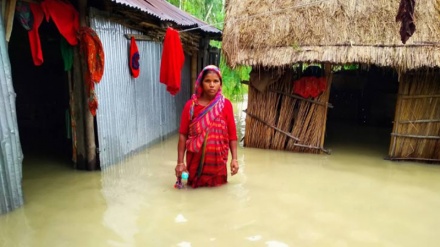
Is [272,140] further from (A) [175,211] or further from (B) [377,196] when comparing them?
(A) [175,211]

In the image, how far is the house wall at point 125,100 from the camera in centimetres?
526

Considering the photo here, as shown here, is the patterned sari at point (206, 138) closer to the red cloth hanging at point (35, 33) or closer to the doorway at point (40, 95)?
the red cloth hanging at point (35, 33)

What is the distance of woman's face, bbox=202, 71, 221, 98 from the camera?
4.10 metres

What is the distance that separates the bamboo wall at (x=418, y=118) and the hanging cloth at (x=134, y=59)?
4937 millimetres

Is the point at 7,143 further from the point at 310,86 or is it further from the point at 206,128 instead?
the point at 310,86

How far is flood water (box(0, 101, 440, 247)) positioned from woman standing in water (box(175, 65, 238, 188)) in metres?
0.43

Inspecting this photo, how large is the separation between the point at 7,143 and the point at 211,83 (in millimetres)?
2309

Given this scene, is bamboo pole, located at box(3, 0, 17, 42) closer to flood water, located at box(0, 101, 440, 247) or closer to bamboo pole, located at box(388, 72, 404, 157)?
flood water, located at box(0, 101, 440, 247)

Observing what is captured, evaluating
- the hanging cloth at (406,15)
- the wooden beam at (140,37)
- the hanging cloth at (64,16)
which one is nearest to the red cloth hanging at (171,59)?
the wooden beam at (140,37)

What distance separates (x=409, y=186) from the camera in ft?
16.7

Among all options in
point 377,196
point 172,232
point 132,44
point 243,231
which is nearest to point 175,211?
point 172,232

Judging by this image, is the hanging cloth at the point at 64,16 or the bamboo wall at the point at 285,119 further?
the bamboo wall at the point at 285,119

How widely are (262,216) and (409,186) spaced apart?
2.66 m

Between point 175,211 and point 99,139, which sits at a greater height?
point 99,139
